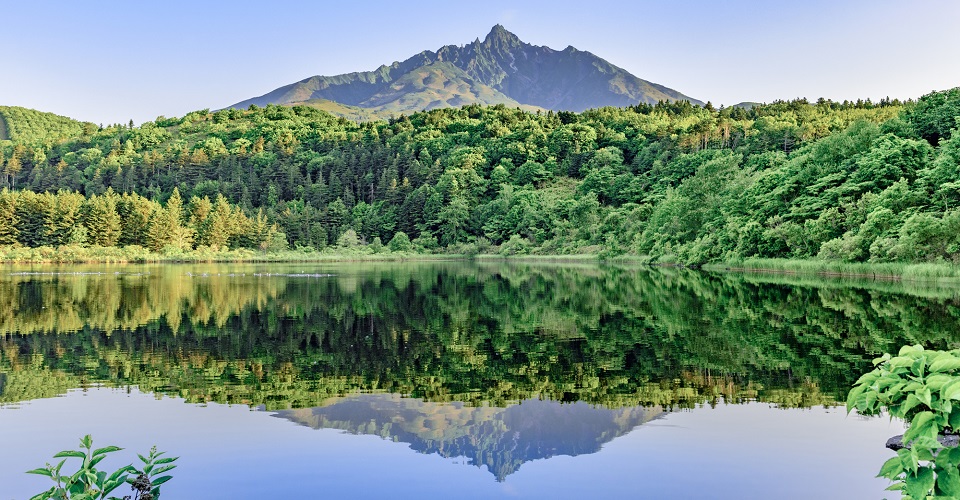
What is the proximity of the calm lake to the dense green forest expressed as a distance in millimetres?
25900

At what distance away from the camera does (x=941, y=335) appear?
16891mm

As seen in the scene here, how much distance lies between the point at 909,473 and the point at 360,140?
17405 cm

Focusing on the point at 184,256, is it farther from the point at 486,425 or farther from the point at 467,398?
the point at 486,425

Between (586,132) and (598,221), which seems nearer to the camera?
(598,221)

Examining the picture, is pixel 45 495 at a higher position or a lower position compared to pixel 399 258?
higher

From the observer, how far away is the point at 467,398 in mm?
12250

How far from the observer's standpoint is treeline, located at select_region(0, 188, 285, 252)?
91.9 metres

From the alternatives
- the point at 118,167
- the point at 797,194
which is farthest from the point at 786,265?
the point at 118,167

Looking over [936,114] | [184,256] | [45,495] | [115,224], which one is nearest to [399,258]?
[184,256]

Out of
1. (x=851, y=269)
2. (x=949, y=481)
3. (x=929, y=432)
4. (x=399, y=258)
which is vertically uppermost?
(x=929, y=432)

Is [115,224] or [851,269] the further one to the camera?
[115,224]

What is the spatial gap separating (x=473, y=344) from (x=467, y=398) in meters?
6.10

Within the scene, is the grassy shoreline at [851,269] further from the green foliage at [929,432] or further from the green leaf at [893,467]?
the green leaf at [893,467]

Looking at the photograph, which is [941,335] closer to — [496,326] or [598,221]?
[496,326]
